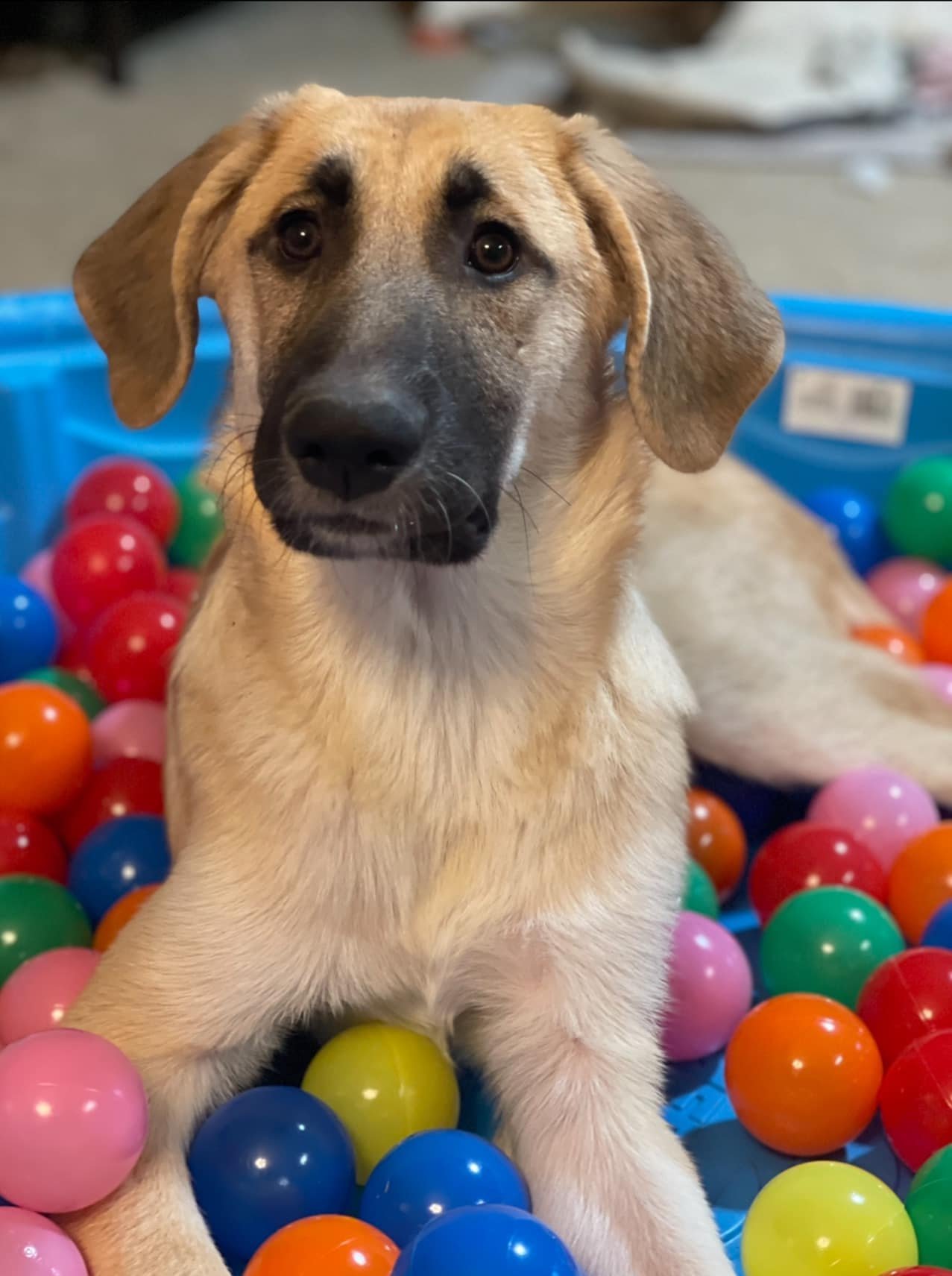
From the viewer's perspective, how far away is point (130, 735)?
292cm

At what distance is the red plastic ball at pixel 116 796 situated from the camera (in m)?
2.75

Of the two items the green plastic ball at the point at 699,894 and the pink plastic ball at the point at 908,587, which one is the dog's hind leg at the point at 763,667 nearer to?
the green plastic ball at the point at 699,894

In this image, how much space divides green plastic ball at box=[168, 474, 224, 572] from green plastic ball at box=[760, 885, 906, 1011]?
5.92 feet

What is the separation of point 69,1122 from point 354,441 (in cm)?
88

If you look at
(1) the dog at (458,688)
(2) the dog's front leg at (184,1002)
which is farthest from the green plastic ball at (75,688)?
(2) the dog's front leg at (184,1002)

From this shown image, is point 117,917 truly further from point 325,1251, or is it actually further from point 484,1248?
point 484,1248

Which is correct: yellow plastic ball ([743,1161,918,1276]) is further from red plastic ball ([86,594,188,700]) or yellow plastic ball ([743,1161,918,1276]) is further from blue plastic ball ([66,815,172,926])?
red plastic ball ([86,594,188,700])

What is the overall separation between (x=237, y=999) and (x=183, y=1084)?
14cm

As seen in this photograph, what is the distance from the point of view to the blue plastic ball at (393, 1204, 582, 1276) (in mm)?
1659

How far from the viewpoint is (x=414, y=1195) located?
191 cm

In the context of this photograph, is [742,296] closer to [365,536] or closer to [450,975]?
[365,536]

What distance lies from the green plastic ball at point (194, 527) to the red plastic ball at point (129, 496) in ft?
0.13

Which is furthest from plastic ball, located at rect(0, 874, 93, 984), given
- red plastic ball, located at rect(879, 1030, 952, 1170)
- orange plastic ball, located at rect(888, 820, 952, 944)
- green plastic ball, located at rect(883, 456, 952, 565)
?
green plastic ball, located at rect(883, 456, 952, 565)

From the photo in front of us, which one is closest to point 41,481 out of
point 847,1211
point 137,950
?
point 137,950
